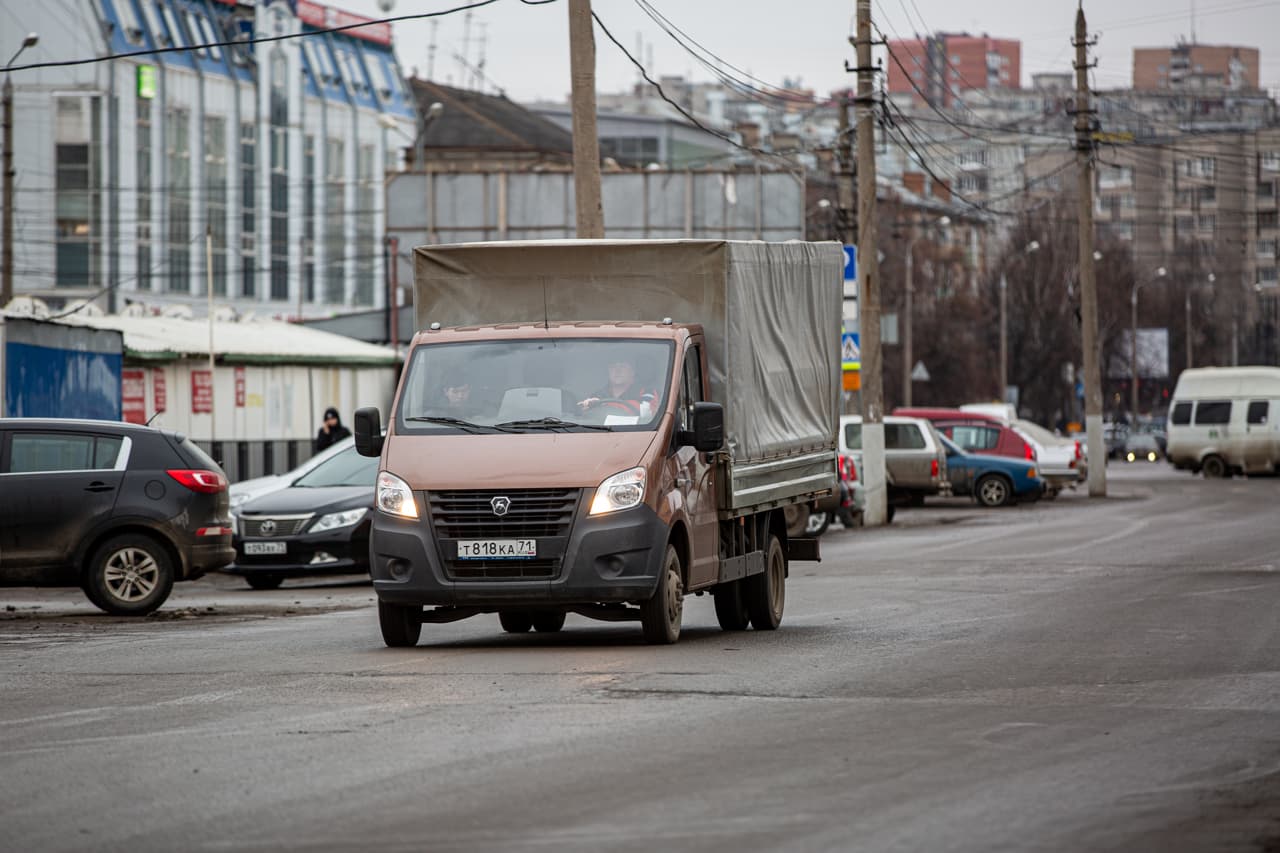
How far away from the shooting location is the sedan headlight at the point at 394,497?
1341 centimetres

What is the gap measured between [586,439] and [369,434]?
1.50 meters

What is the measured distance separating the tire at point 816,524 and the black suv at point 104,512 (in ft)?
43.0

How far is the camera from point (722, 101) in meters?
175

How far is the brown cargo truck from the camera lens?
1323 cm

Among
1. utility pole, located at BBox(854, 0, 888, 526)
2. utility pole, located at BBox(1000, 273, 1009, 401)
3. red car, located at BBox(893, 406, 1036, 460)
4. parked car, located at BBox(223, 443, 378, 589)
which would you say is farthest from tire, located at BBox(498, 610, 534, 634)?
utility pole, located at BBox(1000, 273, 1009, 401)

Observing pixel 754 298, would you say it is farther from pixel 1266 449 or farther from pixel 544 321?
pixel 1266 449

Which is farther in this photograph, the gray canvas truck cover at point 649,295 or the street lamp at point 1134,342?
the street lamp at point 1134,342

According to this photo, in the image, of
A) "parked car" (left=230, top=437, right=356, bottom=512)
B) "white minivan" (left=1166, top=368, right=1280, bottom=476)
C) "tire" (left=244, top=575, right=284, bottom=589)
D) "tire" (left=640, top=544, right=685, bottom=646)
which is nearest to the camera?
"tire" (left=640, top=544, right=685, bottom=646)

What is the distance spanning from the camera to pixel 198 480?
1841 cm

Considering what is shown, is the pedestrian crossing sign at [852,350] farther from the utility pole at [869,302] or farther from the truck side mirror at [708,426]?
the truck side mirror at [708,426]

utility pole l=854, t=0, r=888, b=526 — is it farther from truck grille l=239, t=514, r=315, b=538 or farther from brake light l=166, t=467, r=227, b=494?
brake light l=166, t=467, r=227, b=494

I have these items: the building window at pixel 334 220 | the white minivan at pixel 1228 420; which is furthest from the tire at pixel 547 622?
the building window at pixel 334 220

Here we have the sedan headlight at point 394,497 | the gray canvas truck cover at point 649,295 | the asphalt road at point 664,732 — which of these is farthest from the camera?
the gray canvas truck cover at point 649,295

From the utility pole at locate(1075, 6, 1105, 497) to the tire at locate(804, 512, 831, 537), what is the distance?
55.3ft
